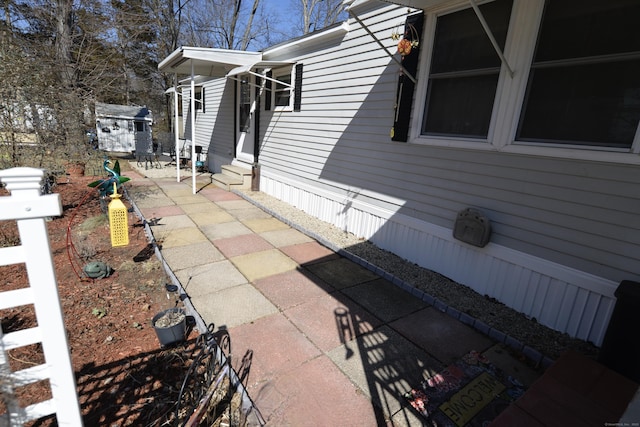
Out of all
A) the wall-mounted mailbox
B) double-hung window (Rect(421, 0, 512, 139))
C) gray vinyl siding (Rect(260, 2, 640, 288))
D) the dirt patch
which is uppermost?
double-hung window (Rect(421, 0, 512, 139))

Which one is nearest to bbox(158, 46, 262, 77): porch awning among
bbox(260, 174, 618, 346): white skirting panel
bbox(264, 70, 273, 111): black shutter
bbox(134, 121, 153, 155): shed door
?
bbox(264, 70, 273, 111): black shutter

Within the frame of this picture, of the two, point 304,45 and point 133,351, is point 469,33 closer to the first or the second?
point 304,45

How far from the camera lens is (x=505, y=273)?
3518mm

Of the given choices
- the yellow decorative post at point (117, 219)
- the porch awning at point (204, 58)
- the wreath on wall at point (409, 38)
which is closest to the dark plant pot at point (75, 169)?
the porch awning at point (204, 58)

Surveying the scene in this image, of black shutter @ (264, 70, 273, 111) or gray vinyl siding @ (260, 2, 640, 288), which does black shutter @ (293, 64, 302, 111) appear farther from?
black shutter @ (264, 70, 273, 111)

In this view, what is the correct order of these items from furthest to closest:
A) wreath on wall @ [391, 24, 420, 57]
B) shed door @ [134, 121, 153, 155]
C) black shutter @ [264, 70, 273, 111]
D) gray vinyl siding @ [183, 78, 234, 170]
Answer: shed door @ [134, 121, 153, 155] < gray vinyl siding @ [183, 78, 234, 170] < black shutter @ [264, 70, 273, 111] < wreath on wall @ [391, 24, 420, 57]

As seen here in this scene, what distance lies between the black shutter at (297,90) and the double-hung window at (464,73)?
336cm

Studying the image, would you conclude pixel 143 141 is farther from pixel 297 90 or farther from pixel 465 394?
pixel 465 394

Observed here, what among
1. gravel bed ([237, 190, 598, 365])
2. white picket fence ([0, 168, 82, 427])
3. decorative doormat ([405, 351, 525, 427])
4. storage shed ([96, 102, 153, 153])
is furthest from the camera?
storage shed ([96, 102, 153, 153])

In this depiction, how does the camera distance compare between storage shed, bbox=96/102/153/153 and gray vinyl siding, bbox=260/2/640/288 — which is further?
storage shed, bbox=96/102/153/153

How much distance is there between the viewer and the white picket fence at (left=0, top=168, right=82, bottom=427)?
1.13m

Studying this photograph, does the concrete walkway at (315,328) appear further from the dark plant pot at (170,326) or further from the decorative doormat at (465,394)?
the dark plant pot at (170,326)

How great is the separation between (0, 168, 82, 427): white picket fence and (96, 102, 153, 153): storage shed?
15967mm

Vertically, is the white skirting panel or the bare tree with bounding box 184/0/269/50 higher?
the bare tree with bounding box 184/0/269/50
